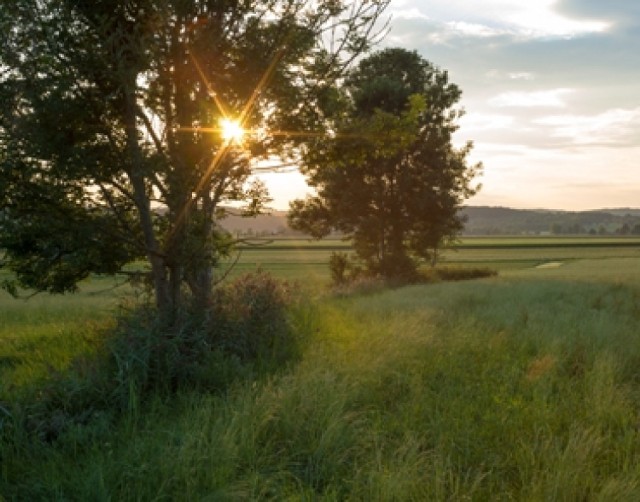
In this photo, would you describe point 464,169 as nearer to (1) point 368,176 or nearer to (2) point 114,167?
(1) point 368,176

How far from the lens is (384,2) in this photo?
857 centimetres

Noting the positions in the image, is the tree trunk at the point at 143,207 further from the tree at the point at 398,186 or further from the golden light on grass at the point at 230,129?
the tree at the point at 398,186

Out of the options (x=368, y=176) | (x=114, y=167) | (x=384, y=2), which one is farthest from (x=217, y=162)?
(x=368, y=176)

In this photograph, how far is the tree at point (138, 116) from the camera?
693 centimetres

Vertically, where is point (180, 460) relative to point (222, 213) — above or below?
below

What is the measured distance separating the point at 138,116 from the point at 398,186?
759 inches

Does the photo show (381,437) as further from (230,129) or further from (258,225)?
(258,225)

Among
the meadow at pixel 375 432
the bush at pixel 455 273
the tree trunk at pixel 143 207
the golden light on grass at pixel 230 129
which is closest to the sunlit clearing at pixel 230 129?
the golden light on grass at pixel 230 129

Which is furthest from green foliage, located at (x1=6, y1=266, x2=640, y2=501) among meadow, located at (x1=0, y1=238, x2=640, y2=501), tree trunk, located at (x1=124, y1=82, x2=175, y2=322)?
tree trunk, located at (x1=124, y1=82, x2=175, y2=322)

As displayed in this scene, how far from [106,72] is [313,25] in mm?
3230

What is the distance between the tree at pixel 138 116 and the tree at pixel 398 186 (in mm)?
15833

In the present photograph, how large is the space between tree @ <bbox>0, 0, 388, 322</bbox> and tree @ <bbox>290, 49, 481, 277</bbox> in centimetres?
1583

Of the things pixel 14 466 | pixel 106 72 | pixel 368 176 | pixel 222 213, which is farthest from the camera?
pixel 368 176

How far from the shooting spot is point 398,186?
85.5 ft
